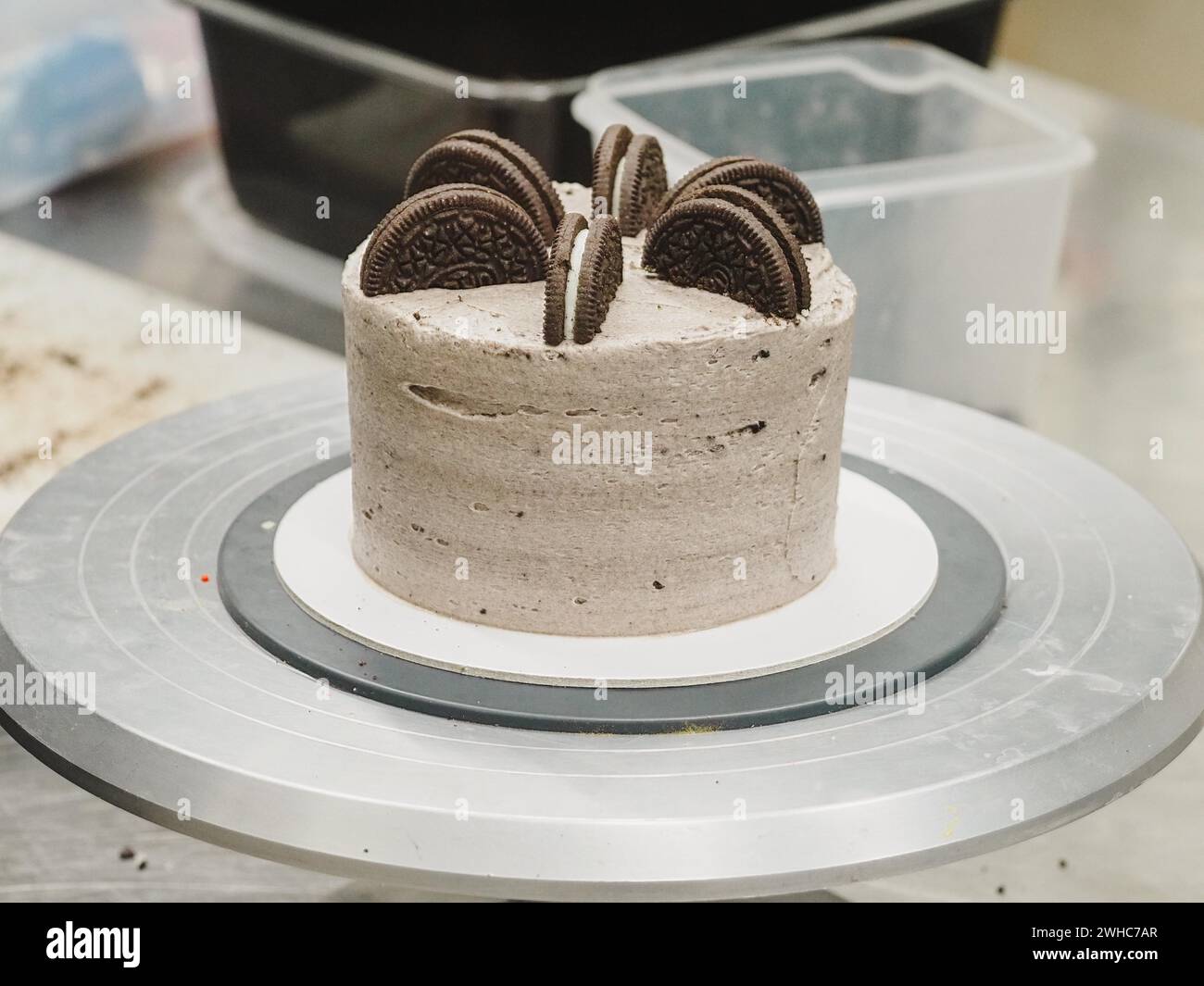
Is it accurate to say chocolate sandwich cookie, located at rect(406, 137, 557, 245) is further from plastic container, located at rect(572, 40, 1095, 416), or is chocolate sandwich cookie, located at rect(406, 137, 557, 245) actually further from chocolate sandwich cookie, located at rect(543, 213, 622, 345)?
plastic container, located at rect(572, 40, 1095, 416)

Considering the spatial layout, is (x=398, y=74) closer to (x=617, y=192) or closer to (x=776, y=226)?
(x=617, y=192)

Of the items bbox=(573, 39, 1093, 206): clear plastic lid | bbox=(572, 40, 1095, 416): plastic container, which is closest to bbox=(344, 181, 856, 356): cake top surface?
bbox=(572, 40, 1095, 416): plastic container
